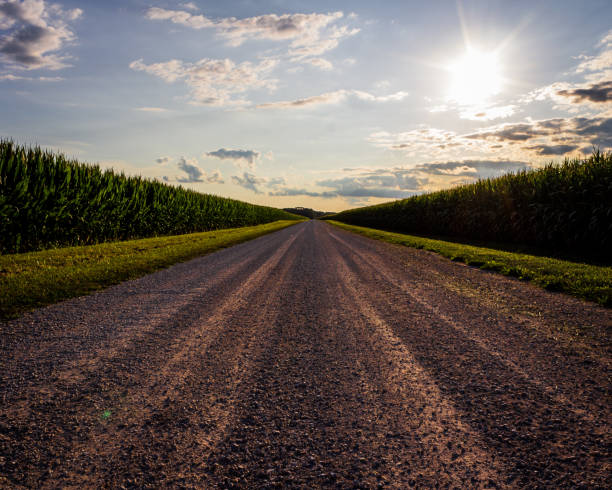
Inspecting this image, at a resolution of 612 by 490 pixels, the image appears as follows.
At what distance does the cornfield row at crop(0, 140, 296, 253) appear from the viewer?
39.6ft

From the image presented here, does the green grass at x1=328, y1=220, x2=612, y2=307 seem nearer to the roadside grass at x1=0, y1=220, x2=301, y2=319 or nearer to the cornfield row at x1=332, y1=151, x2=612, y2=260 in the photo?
the cornfield row at x1=332, y1=151, x2=612, y2=260

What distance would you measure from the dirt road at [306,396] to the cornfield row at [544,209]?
8.81m

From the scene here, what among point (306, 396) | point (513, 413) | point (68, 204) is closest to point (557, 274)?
point (513, 413)

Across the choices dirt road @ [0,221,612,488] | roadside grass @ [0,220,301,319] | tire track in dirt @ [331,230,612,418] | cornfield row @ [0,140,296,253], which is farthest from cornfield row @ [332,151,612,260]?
cornfield row @ [0,140,296,253]

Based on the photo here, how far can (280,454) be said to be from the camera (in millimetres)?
2104

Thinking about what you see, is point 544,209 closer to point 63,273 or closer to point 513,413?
point 513,413

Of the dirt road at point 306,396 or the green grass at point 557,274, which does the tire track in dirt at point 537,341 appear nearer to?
the dirt road at point 306,396

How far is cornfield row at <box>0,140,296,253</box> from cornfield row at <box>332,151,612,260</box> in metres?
19.7

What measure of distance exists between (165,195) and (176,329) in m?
22.4

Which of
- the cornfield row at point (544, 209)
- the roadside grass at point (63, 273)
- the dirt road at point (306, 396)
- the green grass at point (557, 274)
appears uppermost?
the cornfield row at point (544, 209)

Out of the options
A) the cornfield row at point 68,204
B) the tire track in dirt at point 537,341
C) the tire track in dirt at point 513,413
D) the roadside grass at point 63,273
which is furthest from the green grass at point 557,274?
the cornfield row at point 68,204

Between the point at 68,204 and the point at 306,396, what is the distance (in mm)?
15405

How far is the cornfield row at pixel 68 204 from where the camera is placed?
12078mm

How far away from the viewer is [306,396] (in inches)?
110
